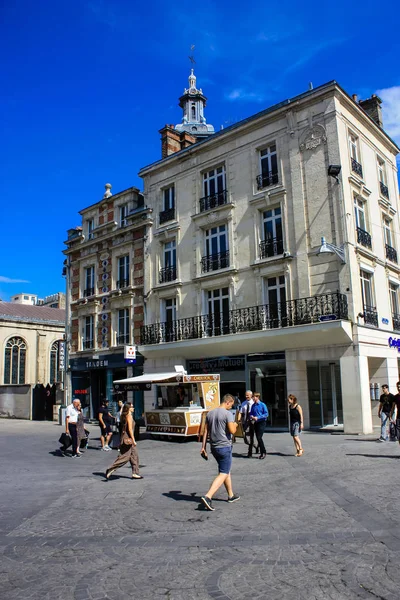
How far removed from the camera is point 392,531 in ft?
18.6

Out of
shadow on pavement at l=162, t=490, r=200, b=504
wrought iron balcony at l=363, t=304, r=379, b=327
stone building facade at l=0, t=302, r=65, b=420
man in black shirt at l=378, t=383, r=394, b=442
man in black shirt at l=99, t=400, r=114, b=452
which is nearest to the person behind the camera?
shadow on pavement at l=162, t=490, r=200, b=504

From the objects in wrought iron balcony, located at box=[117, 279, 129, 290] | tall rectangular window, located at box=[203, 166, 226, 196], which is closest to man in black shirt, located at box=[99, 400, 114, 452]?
wrought iron balcony, located at box=[117, 279, 129, 290]

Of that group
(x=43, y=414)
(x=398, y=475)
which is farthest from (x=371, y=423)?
(x=43, y=414)

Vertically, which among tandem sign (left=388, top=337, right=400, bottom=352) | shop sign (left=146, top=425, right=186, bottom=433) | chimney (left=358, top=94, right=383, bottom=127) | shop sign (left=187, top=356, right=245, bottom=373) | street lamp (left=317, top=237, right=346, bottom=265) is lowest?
shop sign (left=146, top=425, right=186, bottom=433)

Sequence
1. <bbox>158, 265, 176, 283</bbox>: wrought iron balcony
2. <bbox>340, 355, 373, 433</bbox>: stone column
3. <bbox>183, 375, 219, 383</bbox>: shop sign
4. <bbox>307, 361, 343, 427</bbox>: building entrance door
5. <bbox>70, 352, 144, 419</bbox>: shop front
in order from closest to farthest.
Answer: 1. <bbox>183, 375, 219, 383</bbox>: shop sign
2. <bbox>340, 355, 373, 433</bbox>: stone column
3. <bbox>307, 361, 343, 427</bbox>: building entrance door
4. <bbox>158, 265, 176, 283</bbox>: wrought iron balcony
5. <bbox>70, 352, 144, 419</bbox>: shop front

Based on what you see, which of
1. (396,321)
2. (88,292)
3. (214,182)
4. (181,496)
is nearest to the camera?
(181,496)

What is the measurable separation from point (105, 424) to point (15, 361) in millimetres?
34569

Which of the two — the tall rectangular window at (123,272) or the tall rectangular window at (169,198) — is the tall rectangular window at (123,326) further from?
the tall rectangular window at (169,198)

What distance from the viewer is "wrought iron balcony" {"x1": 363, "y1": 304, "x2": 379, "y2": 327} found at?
733 inches

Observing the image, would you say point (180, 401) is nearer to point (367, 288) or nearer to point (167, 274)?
point (167, 274)

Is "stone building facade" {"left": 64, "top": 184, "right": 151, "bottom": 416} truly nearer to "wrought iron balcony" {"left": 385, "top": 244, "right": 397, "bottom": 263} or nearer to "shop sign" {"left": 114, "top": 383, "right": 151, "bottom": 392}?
"shop sign" {"left": 114, "top": 383, "right": 151, "bottom": 392}

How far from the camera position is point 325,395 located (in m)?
19.1

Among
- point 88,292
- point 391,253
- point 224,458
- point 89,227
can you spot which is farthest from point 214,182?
point 224,458

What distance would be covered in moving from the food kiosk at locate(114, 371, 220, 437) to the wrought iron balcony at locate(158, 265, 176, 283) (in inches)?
260
